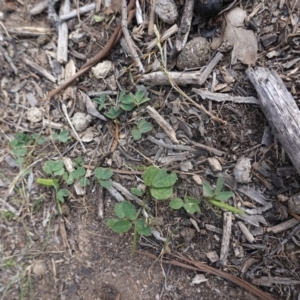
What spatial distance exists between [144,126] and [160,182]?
0.86 ft

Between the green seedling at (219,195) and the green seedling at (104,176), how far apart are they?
432 mm

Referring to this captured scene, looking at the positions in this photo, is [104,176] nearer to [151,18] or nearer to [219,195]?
[219,195]

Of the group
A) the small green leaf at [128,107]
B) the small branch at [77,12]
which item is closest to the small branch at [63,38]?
the small branch at [77,12]

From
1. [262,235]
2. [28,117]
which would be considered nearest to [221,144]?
[262,235]

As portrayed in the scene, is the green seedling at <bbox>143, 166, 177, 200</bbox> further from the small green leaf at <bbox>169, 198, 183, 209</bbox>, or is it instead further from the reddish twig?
the reddish twig

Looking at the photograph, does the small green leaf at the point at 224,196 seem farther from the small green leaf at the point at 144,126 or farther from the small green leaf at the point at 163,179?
the small green leaf at the point at 144,126

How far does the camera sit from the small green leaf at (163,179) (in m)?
1.64

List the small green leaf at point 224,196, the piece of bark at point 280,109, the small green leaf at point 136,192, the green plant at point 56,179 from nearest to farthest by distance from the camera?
the piece of bark at point 280,109
the small green leaf at point 224,196
the small green leaf at point 136,192
the green plant at point 56,179

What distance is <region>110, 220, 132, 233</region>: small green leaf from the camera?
1674mm

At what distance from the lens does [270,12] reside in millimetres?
1613

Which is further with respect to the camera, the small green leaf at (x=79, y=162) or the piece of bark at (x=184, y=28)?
the small green leaf at (x=79, y=162)

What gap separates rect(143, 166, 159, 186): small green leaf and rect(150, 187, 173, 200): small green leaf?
0.04 m

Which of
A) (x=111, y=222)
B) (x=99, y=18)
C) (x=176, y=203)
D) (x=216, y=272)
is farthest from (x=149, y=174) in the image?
(x=99, y=18)

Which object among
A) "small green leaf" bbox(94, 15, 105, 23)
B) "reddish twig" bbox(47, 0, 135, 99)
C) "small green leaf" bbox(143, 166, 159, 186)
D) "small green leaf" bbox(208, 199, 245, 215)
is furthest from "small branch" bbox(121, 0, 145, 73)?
"small green leaf" bbox(208, 199, 245, 215)
